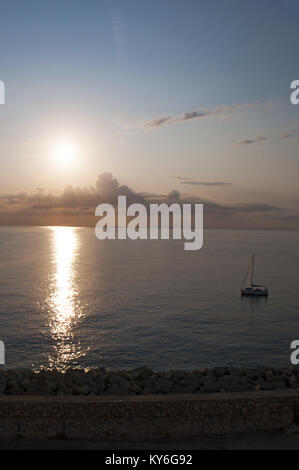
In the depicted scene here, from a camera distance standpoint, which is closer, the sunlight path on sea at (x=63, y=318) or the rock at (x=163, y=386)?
the rock at (x=163, y=386)

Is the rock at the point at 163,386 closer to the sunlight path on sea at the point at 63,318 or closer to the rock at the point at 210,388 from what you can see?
the rock at the point at 210,388

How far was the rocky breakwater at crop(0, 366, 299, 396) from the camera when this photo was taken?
43.0ft

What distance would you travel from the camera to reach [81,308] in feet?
163

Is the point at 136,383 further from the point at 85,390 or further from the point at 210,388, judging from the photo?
the point at 210,388

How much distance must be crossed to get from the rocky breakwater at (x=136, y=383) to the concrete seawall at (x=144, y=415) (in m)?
2.14

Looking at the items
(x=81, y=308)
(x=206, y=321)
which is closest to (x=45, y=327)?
(x=81, y=308)

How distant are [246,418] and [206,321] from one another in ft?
106

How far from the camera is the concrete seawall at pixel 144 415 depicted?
10.0 meters

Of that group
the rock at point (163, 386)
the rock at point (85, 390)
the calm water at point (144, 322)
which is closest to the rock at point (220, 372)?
the rock at point (163, 386)

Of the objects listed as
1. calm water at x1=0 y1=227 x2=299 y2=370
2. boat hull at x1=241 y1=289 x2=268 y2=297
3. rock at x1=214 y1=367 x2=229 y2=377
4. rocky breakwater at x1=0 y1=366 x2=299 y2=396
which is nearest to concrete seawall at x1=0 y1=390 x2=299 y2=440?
rocky breakwater at x1=0 y1=366 x2=299 y2=396

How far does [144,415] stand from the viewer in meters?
10.2

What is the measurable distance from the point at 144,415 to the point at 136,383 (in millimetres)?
3939

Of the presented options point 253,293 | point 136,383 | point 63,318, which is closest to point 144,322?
point 63,318
